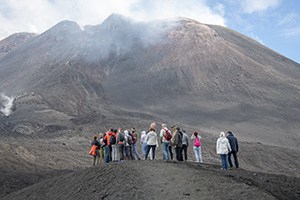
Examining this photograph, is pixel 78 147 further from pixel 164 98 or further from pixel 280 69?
pixel 280 69

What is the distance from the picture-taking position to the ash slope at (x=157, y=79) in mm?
73500

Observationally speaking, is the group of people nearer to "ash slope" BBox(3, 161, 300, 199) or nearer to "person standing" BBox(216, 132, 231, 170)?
"person standing" BBox(216, 132, 231, 170)

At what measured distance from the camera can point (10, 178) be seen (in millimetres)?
24484

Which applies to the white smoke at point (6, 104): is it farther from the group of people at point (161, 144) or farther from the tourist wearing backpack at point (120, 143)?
the tourist wearing backpack at point (120, 143)

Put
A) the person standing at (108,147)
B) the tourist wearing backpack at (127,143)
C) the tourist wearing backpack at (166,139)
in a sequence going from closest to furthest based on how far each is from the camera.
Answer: the tourist wearing backpack at (166,139)
the person standing at (108,147)
the tourist wearing backpack at (127,143)

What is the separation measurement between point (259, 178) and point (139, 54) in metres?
94.4

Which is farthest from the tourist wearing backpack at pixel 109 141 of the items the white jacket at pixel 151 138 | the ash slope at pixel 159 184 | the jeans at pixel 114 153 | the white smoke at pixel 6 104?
the white smoke at pixel 6 104

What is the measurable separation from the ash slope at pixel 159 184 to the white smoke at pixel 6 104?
61.7m

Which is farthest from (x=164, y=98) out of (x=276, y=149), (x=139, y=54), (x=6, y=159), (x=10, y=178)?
(x=10, y=178)

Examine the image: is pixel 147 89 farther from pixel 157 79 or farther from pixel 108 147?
pixel 108 147

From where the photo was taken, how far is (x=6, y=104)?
260ft

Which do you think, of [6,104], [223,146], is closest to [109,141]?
[223,146]

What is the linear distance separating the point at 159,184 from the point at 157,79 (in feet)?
274

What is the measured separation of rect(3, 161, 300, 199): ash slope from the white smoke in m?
61.7
